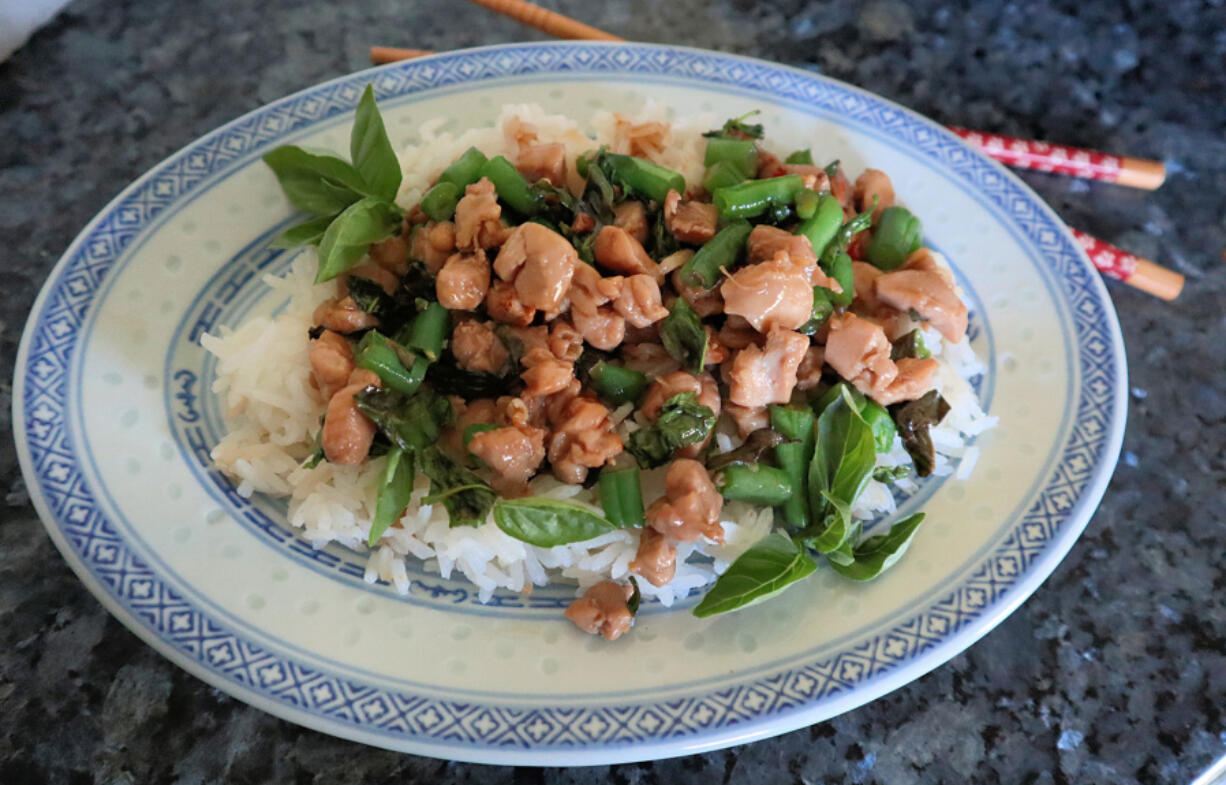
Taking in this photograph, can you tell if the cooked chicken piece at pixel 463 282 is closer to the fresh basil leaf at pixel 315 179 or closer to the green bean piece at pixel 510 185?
the green bean piece at pixel 510 185

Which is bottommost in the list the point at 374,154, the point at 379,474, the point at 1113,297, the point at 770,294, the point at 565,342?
the point at 1113,297

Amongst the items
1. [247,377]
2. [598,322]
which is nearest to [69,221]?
[247,377]

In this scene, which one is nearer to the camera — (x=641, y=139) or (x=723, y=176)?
(x=723, y=176)

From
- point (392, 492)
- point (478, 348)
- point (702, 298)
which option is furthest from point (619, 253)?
point (392, 492)

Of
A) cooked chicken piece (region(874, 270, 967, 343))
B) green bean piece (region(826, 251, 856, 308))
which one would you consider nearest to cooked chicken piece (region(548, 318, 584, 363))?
green bean piece (region(826, 251, 856, 308))

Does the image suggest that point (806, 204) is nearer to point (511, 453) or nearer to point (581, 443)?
point (581, 443)

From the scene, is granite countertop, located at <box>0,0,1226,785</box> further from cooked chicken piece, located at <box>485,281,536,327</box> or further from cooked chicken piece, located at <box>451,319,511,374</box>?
cooked chicken piece, located at <box>485,281,536,327</box>

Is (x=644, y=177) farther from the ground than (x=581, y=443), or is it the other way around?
(x=644, y=177)

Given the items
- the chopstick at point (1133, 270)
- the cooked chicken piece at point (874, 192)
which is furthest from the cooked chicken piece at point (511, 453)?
the chopstick at point (1133, 270)
